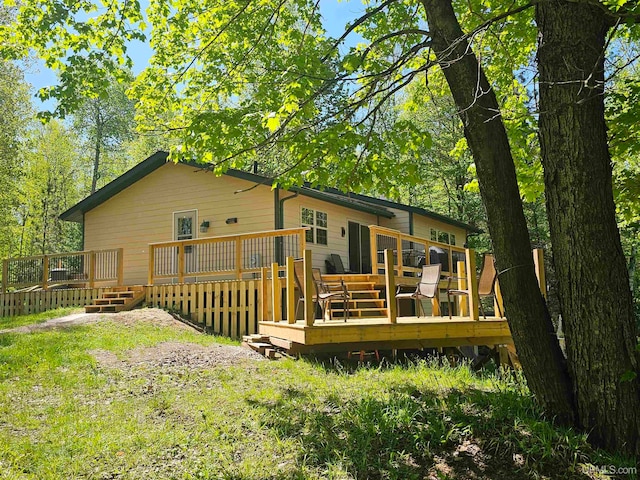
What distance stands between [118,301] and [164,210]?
3.76 metres

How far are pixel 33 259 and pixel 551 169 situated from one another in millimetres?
14938

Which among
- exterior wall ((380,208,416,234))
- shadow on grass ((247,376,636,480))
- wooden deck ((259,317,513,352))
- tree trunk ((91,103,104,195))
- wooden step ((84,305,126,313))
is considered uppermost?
tree trunk ((91,103,104,195))

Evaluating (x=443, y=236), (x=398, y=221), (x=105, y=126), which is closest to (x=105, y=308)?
(x=398, y=221)

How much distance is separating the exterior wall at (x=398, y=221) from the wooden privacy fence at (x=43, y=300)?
9404 mm

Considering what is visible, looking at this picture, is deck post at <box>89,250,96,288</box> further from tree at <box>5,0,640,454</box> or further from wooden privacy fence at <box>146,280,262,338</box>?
tree at <box>5,0,640,454</box>

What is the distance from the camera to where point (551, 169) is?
3539 mm

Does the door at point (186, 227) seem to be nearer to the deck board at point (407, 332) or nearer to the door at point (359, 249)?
the door at point (359, 249)

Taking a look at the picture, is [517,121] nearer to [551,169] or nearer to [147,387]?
[551,169]

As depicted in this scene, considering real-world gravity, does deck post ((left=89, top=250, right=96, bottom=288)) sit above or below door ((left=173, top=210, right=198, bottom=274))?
below

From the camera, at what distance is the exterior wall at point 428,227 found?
17734 mm

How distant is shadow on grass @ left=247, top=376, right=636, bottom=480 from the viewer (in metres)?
3.36

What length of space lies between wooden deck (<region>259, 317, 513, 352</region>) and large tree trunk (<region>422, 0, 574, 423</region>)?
271 cm

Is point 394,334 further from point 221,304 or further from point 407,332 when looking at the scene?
point 221,304

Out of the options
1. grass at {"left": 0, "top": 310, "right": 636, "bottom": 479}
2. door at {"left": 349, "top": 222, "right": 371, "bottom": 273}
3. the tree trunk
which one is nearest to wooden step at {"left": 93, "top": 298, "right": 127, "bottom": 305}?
grass at {"left": 0, "top": 310, "right": 636, "bottom": 479}
